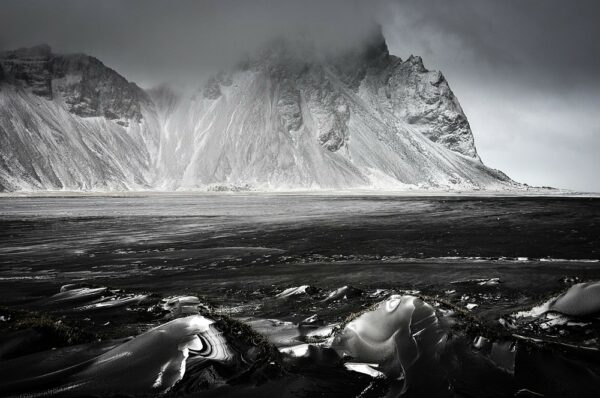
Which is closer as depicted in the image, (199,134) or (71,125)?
(71,125)

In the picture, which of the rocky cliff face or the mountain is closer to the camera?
the rocky cliff face

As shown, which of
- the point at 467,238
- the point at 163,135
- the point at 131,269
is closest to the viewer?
the point at 131,269

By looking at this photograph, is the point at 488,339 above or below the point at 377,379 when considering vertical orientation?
above

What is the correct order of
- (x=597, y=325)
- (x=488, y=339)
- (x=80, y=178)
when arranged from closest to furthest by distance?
(x=488, y=339)
(x=597, y=325)
(x=80, y=178)

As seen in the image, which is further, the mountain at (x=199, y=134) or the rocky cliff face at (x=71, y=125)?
the mountain at (x=199, y=134)

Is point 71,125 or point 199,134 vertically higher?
point 199,134

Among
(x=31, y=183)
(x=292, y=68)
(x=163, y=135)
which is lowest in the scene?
(x=31, y=183)

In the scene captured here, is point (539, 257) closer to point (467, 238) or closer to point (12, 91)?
point (467, 238)

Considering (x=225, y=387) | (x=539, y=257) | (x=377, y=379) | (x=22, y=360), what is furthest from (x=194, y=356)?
(x=539, y=257)
